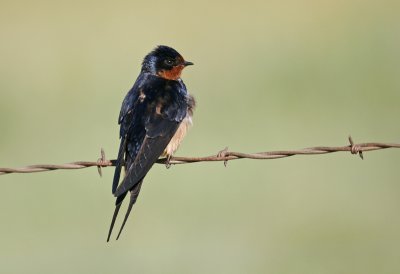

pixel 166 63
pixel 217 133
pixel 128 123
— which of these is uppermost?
pixel 217 133

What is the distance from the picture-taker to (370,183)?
8594 millimetres

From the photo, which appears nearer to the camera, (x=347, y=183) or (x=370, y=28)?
(x=347, y=183)

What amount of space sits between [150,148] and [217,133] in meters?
3.85

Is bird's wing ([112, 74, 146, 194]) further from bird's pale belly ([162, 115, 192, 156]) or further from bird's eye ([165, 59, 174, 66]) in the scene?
bird's eye ([165, 59, 174, 66])

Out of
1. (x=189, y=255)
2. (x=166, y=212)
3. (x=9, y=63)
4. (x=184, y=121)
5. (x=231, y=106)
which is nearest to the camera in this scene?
(x=184, y=121)

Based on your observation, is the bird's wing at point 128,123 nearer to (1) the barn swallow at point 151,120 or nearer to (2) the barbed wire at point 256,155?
(1) the barn swallow at point 151,120

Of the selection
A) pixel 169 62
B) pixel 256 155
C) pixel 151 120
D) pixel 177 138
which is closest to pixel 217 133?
pixel 169 62

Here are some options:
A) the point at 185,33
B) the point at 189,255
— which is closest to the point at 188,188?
the point at 189,255

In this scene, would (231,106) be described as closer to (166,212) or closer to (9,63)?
(166,212)

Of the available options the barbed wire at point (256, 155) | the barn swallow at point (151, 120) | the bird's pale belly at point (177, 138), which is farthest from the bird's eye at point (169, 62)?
the barbed wire at point (256, 155)

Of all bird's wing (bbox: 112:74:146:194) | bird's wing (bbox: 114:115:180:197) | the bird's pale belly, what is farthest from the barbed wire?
the bird's pale belly

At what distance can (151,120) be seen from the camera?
18.7 ft

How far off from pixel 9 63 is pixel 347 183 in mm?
4267

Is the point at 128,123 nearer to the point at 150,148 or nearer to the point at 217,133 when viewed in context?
the point at 150,148
